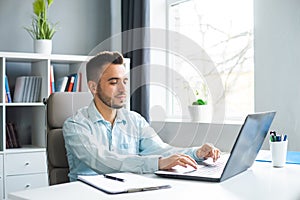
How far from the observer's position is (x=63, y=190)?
121 centimetres

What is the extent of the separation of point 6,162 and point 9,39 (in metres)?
1.01

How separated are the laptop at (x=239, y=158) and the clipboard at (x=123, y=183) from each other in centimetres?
10

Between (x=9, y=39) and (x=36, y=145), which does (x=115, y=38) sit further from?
(x=36, y=145)

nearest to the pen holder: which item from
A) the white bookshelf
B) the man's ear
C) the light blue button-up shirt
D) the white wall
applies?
the light blue button-up shirt

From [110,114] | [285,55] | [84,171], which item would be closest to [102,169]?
[84,171]

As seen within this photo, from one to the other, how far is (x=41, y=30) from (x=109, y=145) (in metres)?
1.85

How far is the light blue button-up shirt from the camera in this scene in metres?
1.57

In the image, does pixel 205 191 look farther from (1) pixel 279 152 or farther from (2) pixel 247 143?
(1) pixel 279 152

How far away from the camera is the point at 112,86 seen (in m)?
1.77

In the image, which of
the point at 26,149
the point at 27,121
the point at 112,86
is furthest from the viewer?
the point at 27,121

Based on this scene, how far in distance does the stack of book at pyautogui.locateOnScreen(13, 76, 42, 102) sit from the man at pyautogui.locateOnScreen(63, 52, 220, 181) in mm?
1579

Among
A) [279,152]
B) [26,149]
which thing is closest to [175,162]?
[279,152]

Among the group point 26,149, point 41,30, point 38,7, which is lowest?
point 26,149

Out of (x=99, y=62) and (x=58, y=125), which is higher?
(x=99, y=62)
